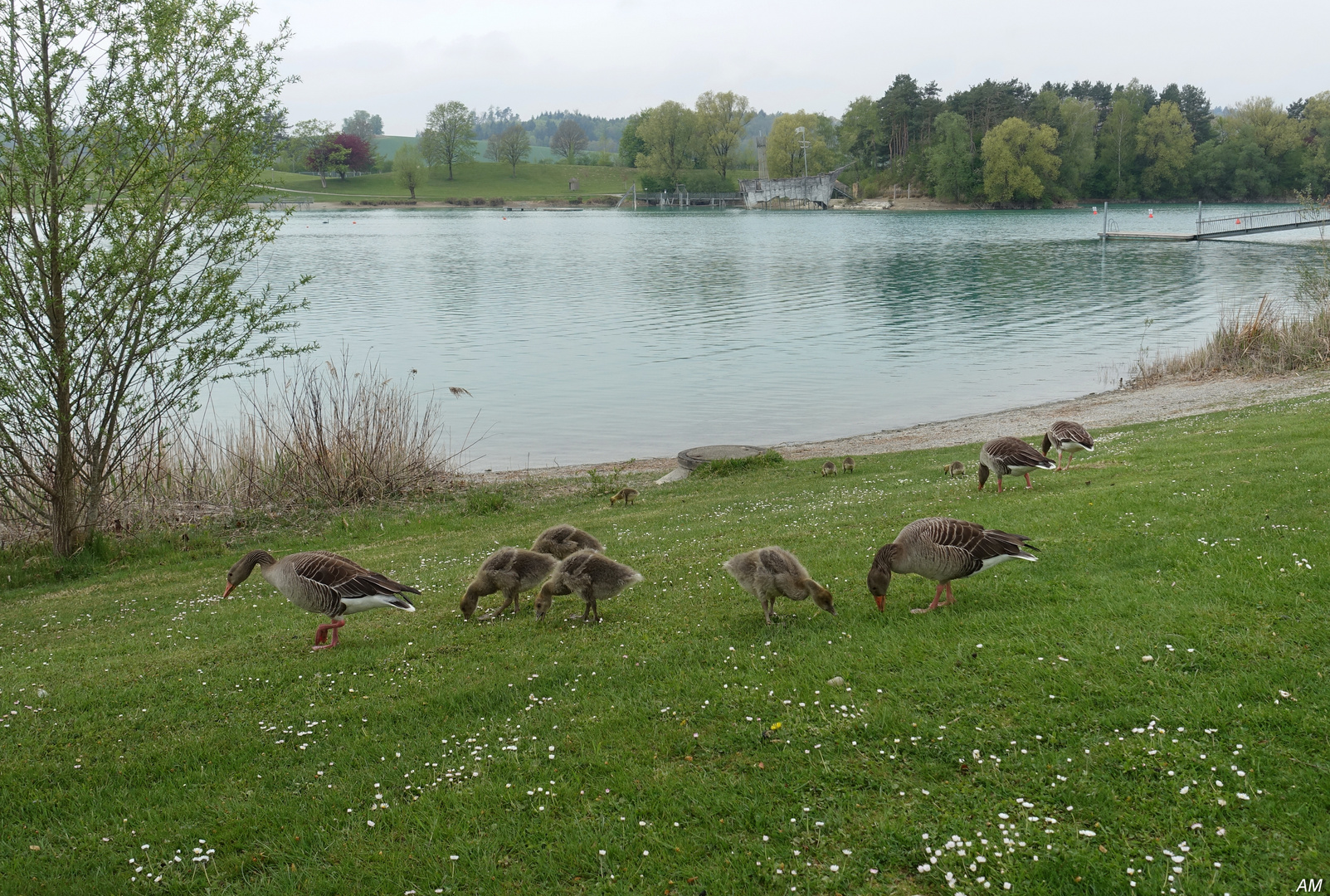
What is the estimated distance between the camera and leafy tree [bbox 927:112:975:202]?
176 metres

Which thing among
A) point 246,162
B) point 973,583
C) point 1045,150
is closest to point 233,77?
point 246,162

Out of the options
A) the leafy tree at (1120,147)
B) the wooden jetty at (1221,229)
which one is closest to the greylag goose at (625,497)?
the wooden jetty at (1221,229)

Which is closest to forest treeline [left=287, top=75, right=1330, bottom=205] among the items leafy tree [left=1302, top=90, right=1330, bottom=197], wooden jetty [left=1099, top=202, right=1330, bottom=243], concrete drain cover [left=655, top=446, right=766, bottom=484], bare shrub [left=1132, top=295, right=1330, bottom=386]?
leafy tree [left=1302, top=90, right=1330, bottom=197]

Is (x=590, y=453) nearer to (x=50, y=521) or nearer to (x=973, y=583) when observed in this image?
(x=50, y=521)

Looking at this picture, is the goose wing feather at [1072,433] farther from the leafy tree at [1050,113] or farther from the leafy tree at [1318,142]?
the leafy tree at [1050,113]

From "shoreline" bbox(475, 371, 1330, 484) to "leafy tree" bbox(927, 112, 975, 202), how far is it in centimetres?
15646

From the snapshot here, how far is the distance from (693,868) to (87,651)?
29.9ft

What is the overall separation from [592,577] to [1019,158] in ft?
606

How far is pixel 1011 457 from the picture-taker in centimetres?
1457

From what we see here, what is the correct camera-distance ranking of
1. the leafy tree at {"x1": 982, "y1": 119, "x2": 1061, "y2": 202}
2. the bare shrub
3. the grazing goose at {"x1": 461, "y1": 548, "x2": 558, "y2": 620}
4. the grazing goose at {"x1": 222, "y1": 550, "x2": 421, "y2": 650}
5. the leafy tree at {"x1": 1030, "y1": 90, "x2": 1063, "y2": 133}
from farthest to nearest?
the leafy tree at {"x1": 1030, "y1": 90, "x2": 1063, "y2": 133} < the leafy tree at {"x1": 982, "y1": 119, "x2": 1061, "y2": 202} < the bare shrub < the grazing goose at {"x1": 461, "y1": 548, "x2": 558, "y2": 620} < the grazing goose at {"x1": 222, "y1": 550, "x2": 421, "y2": 650}

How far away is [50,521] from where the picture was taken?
17.1 m

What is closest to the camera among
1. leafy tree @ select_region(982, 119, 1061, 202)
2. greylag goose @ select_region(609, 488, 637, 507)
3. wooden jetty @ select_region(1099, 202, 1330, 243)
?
greylag goose @ select_region(609, 488, 637, 507)

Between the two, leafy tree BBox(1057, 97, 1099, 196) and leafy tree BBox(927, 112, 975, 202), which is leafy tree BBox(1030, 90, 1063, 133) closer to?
leafy tree BBox(1057, 97, 1099, 196)

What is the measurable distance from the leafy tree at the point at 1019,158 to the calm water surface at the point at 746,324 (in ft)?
170
